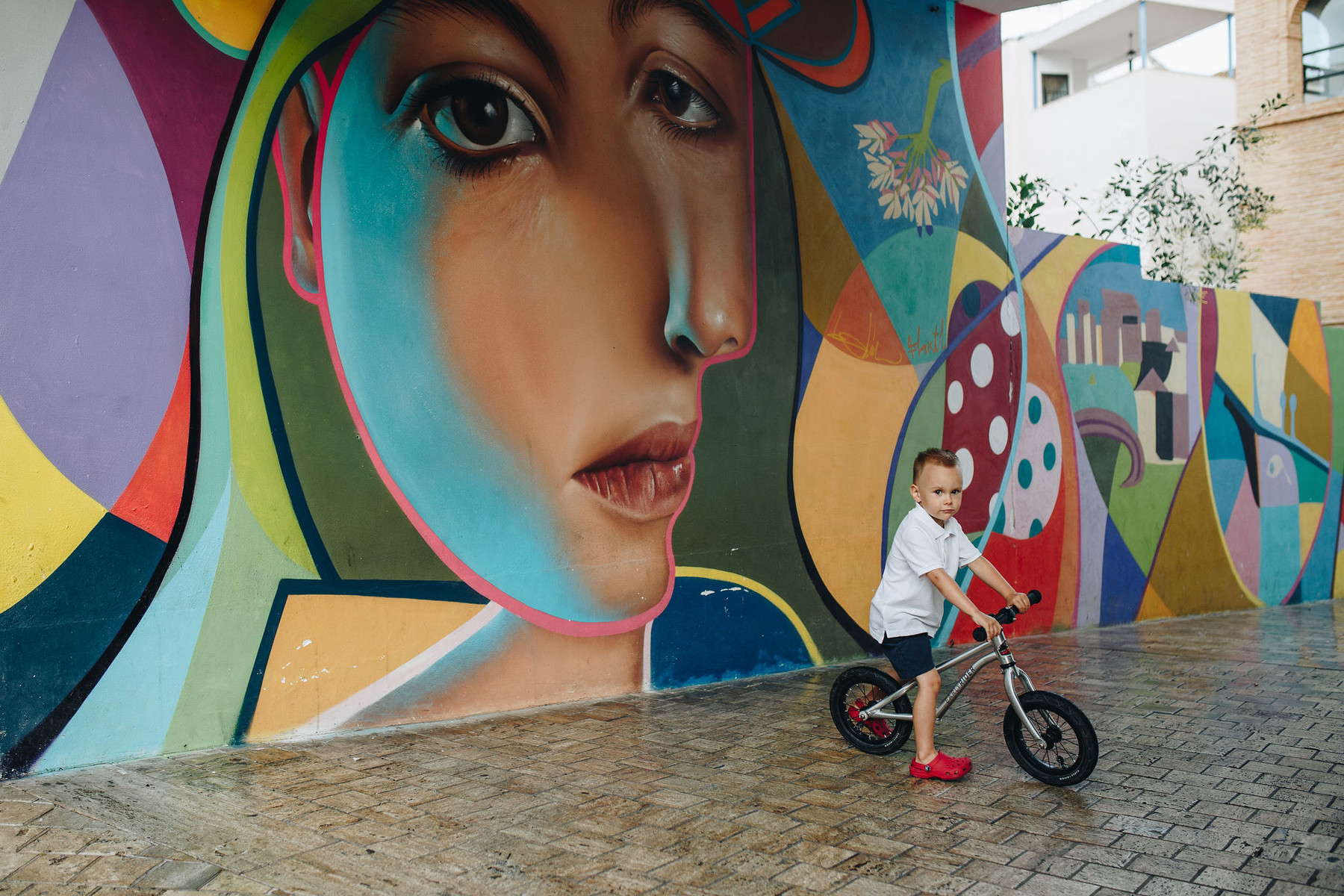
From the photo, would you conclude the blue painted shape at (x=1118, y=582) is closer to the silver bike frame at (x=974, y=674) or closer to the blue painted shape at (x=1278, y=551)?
the blue painted shape at (x=1278, y=551)

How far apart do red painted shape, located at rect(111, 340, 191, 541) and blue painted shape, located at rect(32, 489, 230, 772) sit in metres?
0.21

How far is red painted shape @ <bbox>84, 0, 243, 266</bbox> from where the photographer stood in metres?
4.83

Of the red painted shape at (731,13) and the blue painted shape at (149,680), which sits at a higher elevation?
the red painted shape at (731,13)

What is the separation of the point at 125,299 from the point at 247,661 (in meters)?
1.92

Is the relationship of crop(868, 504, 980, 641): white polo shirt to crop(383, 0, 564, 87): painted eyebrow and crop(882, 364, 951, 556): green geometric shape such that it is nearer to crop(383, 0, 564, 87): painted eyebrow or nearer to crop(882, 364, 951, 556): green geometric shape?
crop(882, 364, 951, 556): green geometric shape

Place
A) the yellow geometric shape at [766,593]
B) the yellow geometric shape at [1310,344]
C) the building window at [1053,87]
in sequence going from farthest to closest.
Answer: the building window at [1053,87]
the yellow geometric shape at [1310,344]
the yellow geometric shape at [766,593]

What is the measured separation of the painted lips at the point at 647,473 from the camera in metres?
6.33

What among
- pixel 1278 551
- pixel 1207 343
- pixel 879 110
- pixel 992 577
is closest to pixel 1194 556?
pixel 1278 551

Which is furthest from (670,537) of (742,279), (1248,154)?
(1248,154)

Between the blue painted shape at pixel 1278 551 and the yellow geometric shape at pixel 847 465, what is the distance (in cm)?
658

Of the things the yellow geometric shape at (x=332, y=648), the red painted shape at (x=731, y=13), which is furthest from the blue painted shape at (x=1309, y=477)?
the yellow geometric shape at (x=332, y=648)

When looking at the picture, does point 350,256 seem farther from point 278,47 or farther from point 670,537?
point 670,537

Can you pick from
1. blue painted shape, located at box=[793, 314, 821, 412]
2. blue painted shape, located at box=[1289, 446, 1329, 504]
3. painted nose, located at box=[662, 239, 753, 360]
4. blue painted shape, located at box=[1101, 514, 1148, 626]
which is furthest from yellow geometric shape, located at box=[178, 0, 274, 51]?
blue painted shape, located at box=[1289, 446, 1329, 504]

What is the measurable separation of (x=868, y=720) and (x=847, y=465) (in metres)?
2.81
